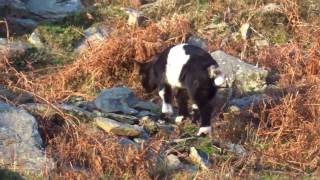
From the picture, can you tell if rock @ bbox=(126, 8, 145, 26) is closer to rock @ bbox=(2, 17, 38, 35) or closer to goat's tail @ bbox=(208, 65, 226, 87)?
rock @ bbox=(2, 17, 38, 35)

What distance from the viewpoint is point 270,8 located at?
1441 centimetres

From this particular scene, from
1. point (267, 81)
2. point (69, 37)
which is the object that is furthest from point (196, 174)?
point (69, 37)

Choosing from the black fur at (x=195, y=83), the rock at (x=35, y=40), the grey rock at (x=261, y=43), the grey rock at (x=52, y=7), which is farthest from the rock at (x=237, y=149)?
the grey rock at (x=52, y=7)

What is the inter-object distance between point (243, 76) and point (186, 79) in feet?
7.69

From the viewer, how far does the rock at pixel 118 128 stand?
892 centimetres

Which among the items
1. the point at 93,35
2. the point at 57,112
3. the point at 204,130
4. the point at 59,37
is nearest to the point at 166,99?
the point at 204,130

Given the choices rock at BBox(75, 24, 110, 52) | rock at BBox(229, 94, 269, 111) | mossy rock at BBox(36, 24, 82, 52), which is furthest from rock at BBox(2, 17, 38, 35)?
rock at BBox(229, 94, 269, 111)

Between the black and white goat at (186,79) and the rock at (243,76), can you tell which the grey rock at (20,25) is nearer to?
the black and white goat at (186,79)

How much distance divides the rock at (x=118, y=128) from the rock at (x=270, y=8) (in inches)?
241

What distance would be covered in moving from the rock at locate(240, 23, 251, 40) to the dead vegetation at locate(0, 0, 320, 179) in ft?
0.79

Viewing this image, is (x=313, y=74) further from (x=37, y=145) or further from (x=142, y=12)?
(x=37, y=145)

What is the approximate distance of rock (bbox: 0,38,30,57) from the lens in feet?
39.7

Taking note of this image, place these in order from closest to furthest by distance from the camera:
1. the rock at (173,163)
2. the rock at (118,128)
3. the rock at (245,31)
A: 1. the rock at (173,163)
2. the rock at (118,128)
3. the rock at (245,31)

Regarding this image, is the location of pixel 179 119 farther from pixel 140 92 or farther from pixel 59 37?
pixel 59 37
